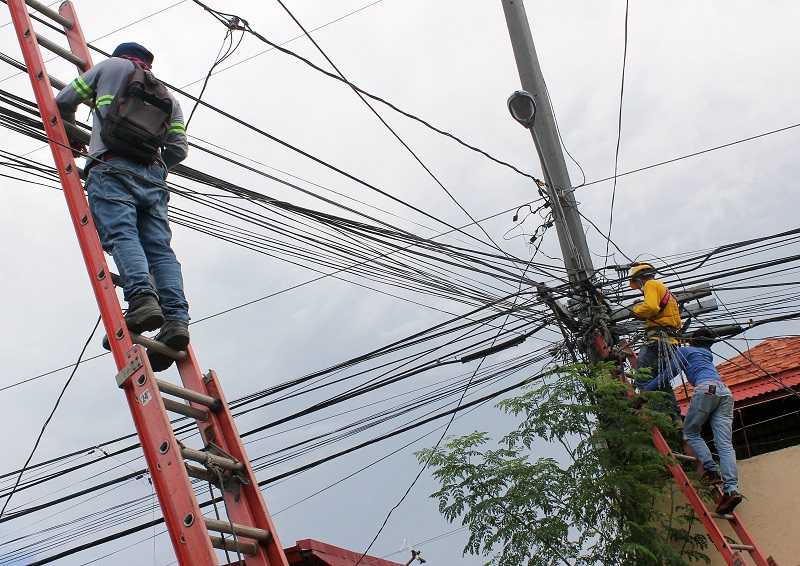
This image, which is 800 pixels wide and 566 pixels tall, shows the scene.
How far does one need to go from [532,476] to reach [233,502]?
3.90m

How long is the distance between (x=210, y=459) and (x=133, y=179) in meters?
1.48

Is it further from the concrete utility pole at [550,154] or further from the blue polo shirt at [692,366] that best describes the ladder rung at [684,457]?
the concrete utility pole at [550,154]

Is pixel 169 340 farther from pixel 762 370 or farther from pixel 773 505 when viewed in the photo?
pixel 773 505

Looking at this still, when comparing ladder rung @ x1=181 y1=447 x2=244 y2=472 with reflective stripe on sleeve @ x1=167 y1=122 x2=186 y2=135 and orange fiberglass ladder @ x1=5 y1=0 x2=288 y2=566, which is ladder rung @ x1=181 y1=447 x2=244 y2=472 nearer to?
orange fiberglass ladder @ x1=5 y1=0 x2=288 y2=566

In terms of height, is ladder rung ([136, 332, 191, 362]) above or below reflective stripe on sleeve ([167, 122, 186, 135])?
below

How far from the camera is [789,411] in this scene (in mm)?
8875

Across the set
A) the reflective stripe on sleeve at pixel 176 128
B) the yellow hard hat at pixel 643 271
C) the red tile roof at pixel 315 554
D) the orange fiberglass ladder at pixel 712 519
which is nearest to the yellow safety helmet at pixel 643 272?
the yellow hard hat at pixel 643 271

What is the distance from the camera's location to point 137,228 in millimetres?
4445

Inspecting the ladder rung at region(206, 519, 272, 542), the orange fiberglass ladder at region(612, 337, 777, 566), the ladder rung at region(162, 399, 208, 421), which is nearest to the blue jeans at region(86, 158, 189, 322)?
the ladder rung at region(162, 399, 208, 421)

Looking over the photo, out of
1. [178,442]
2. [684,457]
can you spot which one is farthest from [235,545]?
[684,457]

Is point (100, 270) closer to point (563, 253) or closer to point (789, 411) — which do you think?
point (563, 253)

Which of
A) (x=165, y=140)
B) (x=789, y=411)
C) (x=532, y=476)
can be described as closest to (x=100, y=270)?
(x=165, y=140)

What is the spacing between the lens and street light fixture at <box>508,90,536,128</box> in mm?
8445

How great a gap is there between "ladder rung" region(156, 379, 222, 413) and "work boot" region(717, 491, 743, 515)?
17.0 ft
